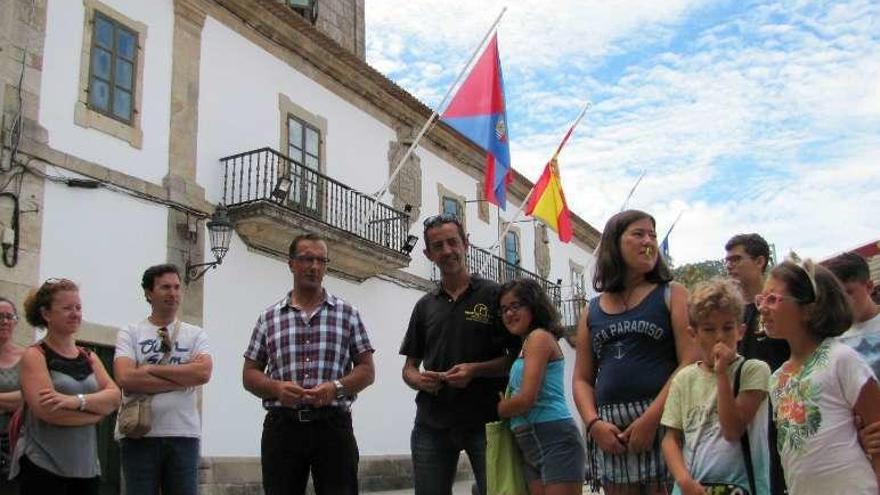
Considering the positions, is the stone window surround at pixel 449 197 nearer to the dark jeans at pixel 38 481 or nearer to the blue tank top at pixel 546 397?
the blue tank top at pixel 546 397

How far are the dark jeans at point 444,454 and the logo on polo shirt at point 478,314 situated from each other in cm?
49

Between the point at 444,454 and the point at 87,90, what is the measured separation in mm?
7510

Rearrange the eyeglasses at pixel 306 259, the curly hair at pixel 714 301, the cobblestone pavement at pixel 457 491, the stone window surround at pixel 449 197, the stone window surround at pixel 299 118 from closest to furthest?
the curly hair at pixel 714 301 < the eyeglasses at pixel 306 259 < the cobblestone pavement at pixel 457 491 < the stone window surround at pixel 299 118 < the stone window surround at pixel 449 197

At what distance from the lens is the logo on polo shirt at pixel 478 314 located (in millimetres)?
4031

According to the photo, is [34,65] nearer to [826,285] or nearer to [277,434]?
[277,434]

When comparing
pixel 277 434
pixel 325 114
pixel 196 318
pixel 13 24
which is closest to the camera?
pixel 277 434

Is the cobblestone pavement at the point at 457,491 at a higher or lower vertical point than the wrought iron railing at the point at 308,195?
lower

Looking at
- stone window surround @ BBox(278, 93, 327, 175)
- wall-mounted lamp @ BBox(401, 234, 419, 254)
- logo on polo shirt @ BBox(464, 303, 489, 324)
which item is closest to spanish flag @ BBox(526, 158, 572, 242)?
wall-mounted lamp @ BBox(401, 234, 419, 254)

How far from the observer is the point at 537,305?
12.5 ft

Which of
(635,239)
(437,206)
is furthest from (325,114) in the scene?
(635,239)

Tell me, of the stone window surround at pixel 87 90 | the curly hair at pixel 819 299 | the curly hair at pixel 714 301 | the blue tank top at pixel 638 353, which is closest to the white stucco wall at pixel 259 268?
the stone window surround at pixel 87 90

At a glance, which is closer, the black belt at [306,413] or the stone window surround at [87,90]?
the black belt at [306,413]

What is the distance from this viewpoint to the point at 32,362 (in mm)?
4066

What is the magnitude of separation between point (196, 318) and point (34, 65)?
11.4 ft
